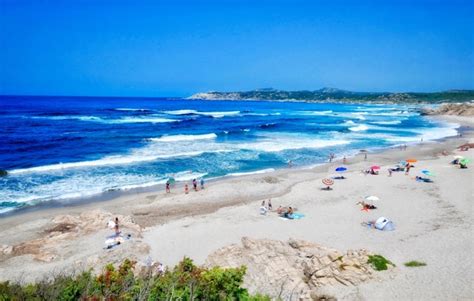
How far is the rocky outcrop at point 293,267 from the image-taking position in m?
10.2

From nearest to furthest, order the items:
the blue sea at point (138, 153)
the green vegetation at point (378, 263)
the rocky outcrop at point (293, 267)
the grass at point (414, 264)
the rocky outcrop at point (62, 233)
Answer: the rocky outcrop at point (293, 267) → the green vegetation at point (378, 263) → the grass at point (414, 264) → the rocky outcrop at point (62, 233) → the blue sea at point (138, 153)

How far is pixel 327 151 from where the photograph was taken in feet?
120

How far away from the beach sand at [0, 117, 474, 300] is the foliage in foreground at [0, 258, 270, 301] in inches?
149

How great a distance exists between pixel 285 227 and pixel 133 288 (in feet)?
32.9

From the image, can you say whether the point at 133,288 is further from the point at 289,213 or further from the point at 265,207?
the point at 265,207

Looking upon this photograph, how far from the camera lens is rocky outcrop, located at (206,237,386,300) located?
33.5 ft

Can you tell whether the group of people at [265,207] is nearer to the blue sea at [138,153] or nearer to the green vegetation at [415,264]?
the green vegetation at [415,264]

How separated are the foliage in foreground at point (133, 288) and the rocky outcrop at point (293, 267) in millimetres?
2393

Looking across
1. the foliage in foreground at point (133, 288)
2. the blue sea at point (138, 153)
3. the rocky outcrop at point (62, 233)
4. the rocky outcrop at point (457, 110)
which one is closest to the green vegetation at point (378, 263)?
the foliage in foreground at point (133, 288)

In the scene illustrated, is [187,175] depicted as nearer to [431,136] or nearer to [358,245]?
[358,245]

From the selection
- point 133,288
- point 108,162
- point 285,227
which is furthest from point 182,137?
point 133,288

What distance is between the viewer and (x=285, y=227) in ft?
53.4

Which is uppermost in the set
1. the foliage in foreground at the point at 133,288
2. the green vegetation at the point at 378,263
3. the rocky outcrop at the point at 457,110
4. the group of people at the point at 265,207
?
the foliage in foreground at the point at 133,288

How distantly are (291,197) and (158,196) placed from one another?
24.4 feet
